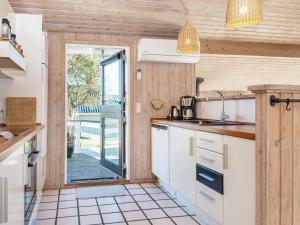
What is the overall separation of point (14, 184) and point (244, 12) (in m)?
1.73

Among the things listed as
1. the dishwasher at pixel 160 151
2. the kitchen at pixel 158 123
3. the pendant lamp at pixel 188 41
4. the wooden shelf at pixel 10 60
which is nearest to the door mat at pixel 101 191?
the kitchen at pixel 158 123

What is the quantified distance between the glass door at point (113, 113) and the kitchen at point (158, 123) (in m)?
0.05

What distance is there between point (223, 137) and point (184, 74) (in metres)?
2.21

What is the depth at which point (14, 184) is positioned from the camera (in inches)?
57.2

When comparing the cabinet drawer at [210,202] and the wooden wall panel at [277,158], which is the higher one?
the wooden wall panel at [277,158]

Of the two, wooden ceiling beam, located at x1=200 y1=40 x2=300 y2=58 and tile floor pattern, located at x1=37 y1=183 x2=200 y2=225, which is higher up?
wooden ceiling beam, located at x1=200 y1=40 x2=300 y2=58

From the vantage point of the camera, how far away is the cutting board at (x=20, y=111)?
304 centimetres

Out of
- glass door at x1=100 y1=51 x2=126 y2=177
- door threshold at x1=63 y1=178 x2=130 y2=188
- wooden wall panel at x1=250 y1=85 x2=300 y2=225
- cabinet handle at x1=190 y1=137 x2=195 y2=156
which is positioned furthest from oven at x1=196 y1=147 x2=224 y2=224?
glass door at x1=100 y1=51 x2=126 y2=177

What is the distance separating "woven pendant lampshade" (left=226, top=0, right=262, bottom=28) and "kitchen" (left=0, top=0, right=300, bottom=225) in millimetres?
504

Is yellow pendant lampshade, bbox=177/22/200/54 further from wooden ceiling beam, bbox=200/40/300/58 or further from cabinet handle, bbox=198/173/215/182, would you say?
wooden ceiling beam, bbox=200/40/300/58

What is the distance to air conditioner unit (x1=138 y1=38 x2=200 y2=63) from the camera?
3.99 meters

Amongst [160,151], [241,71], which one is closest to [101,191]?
[160,151]

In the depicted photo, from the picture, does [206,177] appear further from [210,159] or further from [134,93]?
[134,93]

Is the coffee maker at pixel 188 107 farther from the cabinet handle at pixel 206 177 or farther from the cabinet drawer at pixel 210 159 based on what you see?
the cabinet handle at pixel 206 177
